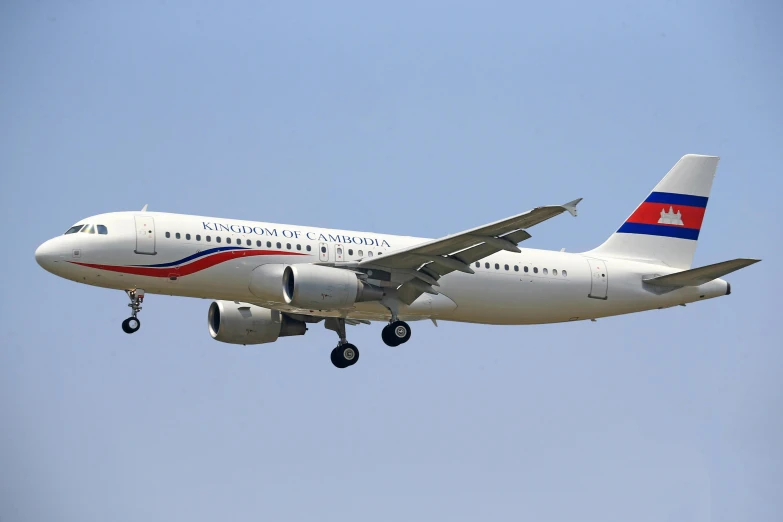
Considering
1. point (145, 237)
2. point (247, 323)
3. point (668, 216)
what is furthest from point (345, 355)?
point (668, 216)

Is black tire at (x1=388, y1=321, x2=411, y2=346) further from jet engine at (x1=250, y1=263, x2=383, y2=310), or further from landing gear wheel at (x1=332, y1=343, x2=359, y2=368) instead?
A: landing gear wheel at (x1=332, y1=343, x2=359, y2=368)

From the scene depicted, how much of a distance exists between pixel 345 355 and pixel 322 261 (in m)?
4.30

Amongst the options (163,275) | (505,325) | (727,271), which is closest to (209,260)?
(163,275)

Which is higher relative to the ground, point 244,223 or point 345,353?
point 244,223

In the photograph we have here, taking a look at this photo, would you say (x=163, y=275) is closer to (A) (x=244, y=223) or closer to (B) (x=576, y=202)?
(A) (x=244, y=223)

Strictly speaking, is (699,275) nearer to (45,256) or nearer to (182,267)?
(182,267)

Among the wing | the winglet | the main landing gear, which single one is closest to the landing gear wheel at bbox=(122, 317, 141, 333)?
the main landing gear

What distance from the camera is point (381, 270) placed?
127ft

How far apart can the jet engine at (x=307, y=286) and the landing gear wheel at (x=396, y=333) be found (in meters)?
1.98

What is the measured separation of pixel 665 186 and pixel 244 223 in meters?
17.6

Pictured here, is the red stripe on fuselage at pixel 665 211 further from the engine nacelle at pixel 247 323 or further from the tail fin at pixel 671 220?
the engine nacelle at pixel 247 323

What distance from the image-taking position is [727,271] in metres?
39.6

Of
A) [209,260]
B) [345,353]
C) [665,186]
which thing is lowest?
[345,353]

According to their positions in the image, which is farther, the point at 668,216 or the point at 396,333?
the point at 668,216
